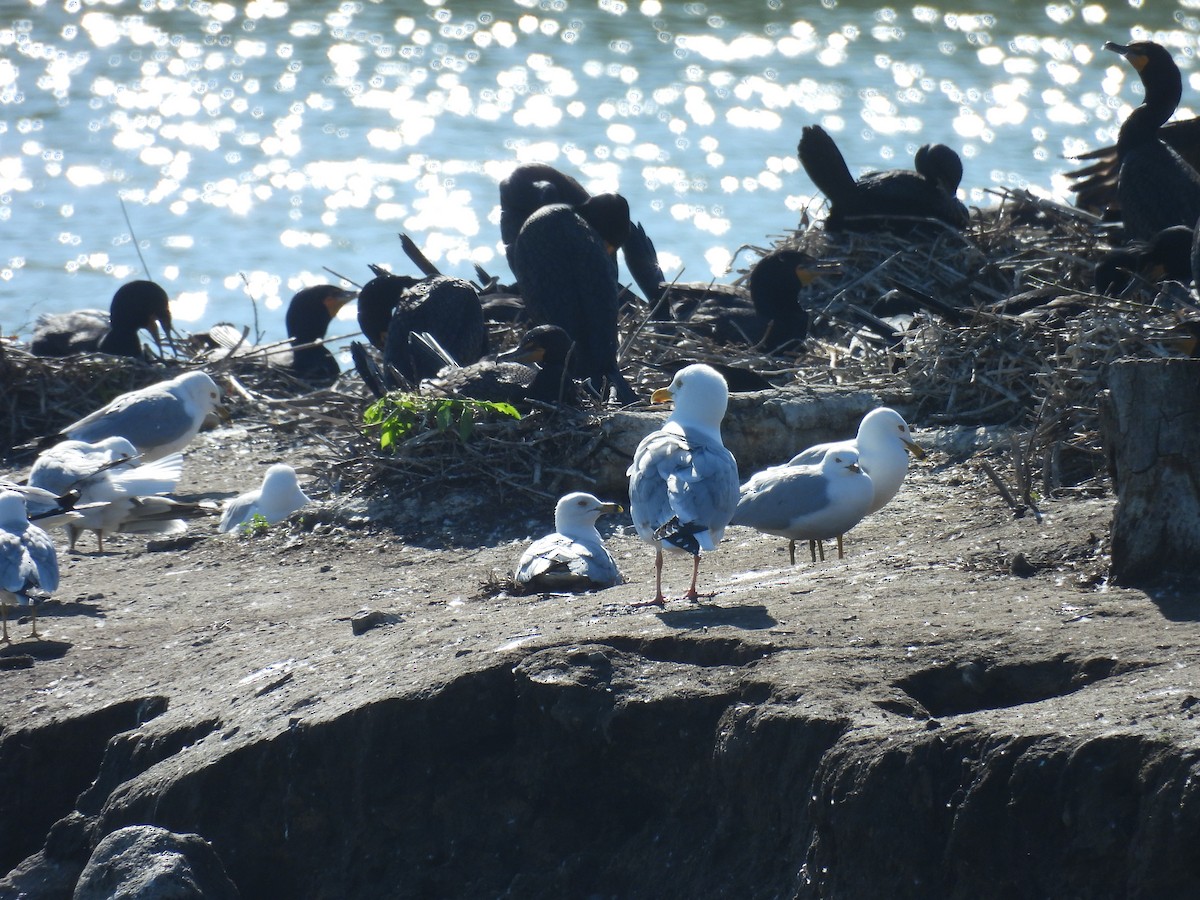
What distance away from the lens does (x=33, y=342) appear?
11.0 m

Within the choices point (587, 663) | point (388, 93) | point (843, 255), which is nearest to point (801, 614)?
point (587, 663)

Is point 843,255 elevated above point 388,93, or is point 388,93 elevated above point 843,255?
point 388,93

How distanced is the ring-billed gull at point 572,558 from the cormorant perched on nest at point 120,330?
17.5ft

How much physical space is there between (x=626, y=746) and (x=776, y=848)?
1.62ft

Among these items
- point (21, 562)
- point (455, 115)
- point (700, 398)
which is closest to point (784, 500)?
point (700, 398)

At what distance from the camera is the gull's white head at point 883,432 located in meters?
6.16

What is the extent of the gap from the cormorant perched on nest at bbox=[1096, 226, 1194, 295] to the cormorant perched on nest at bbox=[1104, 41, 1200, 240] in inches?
29.4

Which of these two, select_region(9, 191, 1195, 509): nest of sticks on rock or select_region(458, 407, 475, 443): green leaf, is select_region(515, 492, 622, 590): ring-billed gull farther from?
select_region(458, 407, 475, 443): green leaf

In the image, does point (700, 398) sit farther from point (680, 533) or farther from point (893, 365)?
point (893, 365)

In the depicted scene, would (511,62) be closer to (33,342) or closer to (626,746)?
(33,342)

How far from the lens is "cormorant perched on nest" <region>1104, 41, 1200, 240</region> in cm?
914

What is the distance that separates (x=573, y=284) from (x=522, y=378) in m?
1.70

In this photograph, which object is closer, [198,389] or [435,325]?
[198,389]

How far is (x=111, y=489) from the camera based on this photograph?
288 inches
